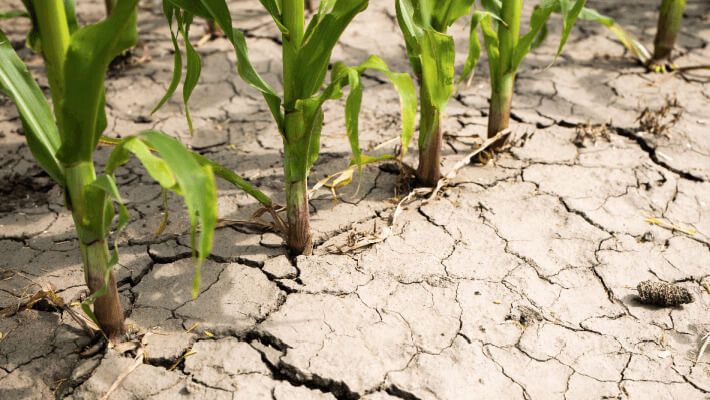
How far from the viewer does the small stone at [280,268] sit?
6.97ft

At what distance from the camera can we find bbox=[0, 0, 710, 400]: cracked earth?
1.81 metres

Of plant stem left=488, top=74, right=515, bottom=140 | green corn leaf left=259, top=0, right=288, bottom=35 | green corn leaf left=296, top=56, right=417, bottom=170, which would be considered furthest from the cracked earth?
green corn leaf left=259, top=0, right=288, bottom=35

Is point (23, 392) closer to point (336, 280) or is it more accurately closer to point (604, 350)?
point (336, 280)

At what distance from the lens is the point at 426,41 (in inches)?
74.9

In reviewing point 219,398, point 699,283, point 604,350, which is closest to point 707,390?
point 604,350

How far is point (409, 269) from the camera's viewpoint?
2.17 m

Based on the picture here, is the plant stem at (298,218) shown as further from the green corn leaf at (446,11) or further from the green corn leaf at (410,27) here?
the green corn leaf at (446,11)

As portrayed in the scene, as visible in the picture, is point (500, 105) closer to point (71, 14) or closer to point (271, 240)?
point (271, 240)

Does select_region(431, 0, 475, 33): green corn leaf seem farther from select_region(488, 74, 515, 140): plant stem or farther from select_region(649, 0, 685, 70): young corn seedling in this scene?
select_region(649, 0, 685, 70): young corn seedling

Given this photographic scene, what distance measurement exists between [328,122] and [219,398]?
1473 millimetres

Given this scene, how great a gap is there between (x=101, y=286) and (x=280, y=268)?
1.85 feet

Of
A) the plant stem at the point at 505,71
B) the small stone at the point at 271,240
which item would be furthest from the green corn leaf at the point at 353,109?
the plant stem at the point at 505,71

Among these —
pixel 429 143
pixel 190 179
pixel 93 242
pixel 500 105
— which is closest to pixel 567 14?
pixel 500 105

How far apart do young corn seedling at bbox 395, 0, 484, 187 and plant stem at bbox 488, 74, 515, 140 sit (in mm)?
334
